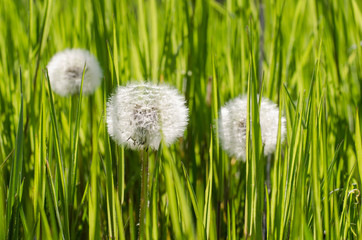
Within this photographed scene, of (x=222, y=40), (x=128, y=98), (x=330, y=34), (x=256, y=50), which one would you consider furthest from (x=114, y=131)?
(x=222, y=40)

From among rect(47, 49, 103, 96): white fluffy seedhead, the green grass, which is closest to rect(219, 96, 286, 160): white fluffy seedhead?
the green grass

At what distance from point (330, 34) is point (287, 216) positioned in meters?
0.92

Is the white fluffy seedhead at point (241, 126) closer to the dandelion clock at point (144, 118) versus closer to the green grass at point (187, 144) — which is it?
the green grass at point (187, 144)

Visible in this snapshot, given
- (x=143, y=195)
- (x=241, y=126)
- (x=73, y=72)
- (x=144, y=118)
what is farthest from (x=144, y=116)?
(x=73, y=72)

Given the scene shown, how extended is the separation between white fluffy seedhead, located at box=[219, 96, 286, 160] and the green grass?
2.0 inches

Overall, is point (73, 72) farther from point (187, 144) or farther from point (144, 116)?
point (144, 116)

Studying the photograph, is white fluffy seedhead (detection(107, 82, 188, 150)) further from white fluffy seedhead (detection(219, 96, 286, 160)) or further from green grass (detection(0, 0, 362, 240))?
white fluffy seedhead (detection(219, 96, 286, 160))

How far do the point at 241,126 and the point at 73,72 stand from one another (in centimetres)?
68

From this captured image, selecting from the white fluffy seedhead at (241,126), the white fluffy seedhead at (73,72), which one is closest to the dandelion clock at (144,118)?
the white fluffy seedhead at (241,126)

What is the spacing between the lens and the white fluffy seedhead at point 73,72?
115 centimetres

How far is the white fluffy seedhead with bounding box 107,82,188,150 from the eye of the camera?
73 centimetres

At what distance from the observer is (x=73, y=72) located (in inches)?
49.6

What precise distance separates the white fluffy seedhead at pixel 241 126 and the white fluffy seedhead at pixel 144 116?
0.21 meters

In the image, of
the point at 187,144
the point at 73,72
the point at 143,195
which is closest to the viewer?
the point at 143,195
